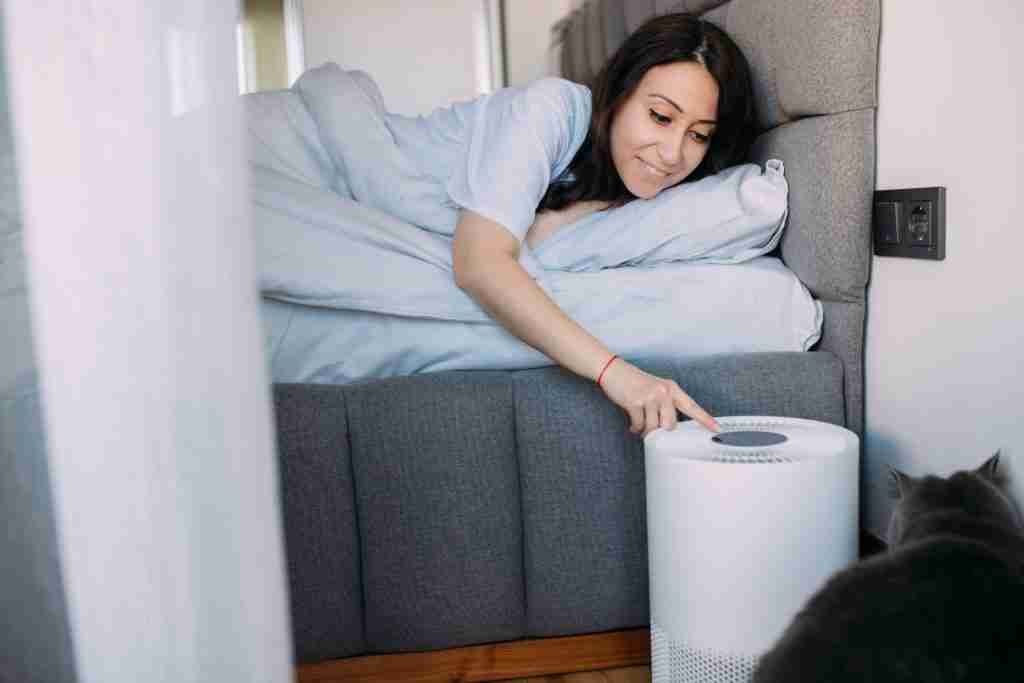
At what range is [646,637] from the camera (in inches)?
53.9

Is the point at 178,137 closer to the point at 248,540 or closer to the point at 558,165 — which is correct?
the point at 248,540

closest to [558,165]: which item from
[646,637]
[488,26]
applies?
[646,637]

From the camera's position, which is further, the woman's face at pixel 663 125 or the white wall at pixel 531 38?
the white wall at pixel 531 38

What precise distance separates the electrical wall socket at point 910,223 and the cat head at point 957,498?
306mm

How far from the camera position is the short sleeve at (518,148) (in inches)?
53.1

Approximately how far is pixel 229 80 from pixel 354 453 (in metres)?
0.71

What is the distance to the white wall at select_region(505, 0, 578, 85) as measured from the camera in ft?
11.8

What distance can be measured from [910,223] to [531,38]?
276cm

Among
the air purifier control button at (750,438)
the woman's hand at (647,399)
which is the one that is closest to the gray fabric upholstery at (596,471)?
the woman's hand at (647,399)

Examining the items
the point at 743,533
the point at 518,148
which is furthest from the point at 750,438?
the point at 518,148

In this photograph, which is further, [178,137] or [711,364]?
[711,364]

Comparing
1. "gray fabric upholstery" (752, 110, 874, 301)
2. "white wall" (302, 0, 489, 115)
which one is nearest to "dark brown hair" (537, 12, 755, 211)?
"gray fabric upholstery" (752, 110, 874, 301)

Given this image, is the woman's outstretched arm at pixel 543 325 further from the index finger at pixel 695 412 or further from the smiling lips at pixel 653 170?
the smiling lips at pixel 653 170

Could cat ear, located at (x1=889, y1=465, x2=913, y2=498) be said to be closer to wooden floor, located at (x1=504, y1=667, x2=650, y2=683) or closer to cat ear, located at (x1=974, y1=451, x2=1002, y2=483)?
cat ear, located at (x1=974, y1=451, x2=1002, y2=483)
